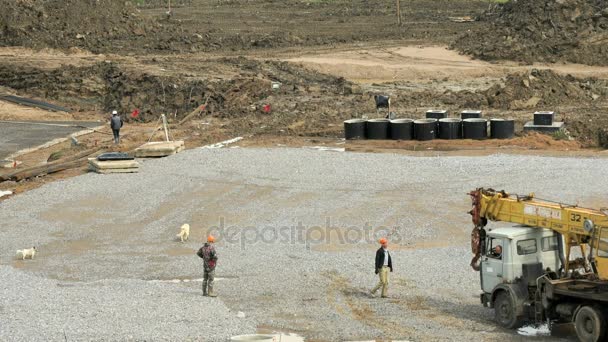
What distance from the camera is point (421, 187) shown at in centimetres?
3116

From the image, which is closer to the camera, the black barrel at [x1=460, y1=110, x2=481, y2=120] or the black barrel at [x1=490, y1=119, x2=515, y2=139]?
the black barrel at [x1=490, y1=119, x2=515, y2=139]

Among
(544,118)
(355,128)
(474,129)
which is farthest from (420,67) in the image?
(474,129)

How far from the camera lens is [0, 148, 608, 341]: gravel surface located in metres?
19.2

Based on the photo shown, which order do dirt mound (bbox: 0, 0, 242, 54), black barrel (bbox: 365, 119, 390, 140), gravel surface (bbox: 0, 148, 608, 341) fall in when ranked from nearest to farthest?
gravel surface (bbox: 0, 148, 608, 341) → black barrel (bbox: 365, 119, 390, 140) → dirt mound (bbox: 0, 0, 242, 54)

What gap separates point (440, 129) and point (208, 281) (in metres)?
18.5

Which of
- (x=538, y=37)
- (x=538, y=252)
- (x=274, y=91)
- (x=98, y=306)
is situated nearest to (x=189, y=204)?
(x=98, y=306)

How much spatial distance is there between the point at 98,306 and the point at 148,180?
12.5m

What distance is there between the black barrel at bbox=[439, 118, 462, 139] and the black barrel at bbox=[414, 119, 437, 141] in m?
0.24

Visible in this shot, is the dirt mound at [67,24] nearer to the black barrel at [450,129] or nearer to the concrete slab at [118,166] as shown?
the black barrel at [450,129]

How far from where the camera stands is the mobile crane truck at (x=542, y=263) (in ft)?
58.6

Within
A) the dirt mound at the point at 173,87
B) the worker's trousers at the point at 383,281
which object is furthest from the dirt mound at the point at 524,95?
the worker's trousers at the point at 383,281

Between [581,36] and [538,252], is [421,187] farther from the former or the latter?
[581,36]

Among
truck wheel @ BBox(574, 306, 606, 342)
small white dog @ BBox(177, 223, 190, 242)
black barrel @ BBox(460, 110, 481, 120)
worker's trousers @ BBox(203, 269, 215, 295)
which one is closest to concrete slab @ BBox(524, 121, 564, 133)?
black barrel @ BBox(460, 110, 481, 120)

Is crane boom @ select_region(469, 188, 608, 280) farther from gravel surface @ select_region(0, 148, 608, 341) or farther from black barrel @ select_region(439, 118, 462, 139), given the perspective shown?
black barrel @ select_region(439, 118, 462, 139)
